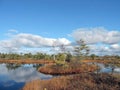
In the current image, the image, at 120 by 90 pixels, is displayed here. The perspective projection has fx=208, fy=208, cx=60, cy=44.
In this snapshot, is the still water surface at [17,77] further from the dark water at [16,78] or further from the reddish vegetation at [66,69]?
the reddish vegetation at [66,69]

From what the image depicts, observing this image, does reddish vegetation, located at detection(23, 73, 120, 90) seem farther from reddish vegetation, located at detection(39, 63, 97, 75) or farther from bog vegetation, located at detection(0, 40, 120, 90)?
reddish vegetation, located at detection(39, 63, 97, 75)

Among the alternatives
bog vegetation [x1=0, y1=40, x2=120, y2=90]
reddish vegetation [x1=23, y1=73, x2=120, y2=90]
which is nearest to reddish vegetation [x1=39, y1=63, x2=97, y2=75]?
bog vegetation [x1=0, y1=40, x2=120, y2=90]

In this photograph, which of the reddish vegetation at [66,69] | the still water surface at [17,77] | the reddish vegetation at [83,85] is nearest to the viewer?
the reddish vegetation at [83,85]

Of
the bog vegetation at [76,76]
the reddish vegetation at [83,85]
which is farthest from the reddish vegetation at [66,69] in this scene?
the reddish vegetation at [83,85]

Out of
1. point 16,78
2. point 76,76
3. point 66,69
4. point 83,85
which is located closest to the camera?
point 83,85

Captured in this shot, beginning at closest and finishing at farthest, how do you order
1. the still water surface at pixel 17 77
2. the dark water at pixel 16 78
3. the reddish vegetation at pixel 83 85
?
1. the reddish vegetation at pixel 83 85
2. the dark water at pixel 16 78
3. the still water surface at pixel 17 77

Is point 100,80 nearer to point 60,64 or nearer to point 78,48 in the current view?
point 60,64

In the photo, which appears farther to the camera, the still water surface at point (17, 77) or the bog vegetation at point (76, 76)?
the still water surface at point (17, 77)

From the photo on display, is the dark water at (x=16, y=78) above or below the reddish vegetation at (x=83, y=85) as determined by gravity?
below

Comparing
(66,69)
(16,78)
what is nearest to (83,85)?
(16,78)

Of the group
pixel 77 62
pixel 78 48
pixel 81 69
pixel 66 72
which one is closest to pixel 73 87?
pixel 66 72

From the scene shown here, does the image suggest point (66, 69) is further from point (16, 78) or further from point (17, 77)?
point (16, 78)

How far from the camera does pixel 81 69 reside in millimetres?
51531

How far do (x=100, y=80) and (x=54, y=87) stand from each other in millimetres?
5273
